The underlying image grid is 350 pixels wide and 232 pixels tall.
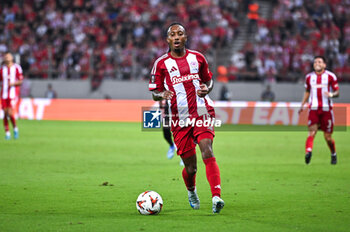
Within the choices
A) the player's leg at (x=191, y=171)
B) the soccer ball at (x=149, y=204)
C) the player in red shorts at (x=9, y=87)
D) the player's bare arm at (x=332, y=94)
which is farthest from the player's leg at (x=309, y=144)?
the player in red shorts at (x=9, y=87)

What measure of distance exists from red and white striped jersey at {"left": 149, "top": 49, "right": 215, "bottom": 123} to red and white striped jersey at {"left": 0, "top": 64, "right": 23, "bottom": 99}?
39.7 feet

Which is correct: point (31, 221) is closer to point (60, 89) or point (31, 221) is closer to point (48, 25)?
point (60, 89)

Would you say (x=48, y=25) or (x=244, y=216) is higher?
(x=48, y=25)

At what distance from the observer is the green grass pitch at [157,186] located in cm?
695

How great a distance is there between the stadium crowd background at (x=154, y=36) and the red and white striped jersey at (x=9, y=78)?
10.7 meters

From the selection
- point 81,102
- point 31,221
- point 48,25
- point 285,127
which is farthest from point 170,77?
point 48,25

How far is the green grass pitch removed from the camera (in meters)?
6.95

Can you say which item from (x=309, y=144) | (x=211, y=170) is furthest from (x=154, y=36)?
(x=211, y=170)

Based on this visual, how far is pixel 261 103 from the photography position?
2597cm

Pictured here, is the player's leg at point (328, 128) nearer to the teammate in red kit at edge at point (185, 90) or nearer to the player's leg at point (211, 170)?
the teammate in red kit at edge at point (185, 90)

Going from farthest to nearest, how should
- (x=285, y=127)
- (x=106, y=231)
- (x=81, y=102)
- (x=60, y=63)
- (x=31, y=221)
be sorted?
(x=60, y=63) → (x=81, y=102) → (x=285, y=127) → (x=31, y=221) → (x=106, y=231)

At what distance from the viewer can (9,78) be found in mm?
19219

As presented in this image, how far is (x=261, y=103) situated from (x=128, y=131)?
666 centimetres

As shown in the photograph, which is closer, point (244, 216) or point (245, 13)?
point (244, 216)
